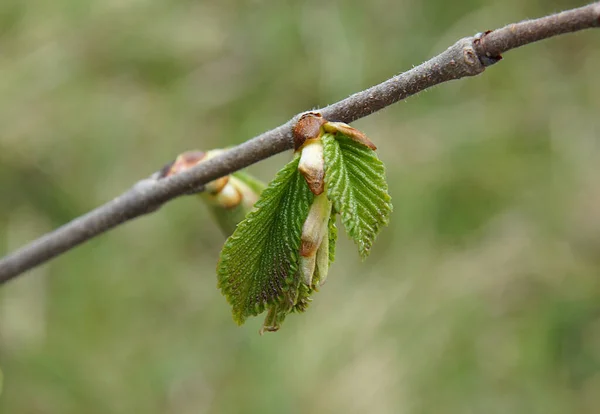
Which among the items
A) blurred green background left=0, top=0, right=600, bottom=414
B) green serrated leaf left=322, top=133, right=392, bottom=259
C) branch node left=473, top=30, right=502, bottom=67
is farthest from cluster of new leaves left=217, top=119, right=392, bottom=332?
blurred green background left=0, top=0, right=600, bottom=414

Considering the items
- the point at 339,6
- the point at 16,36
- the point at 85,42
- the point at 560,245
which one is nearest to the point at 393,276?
the point at 560,245

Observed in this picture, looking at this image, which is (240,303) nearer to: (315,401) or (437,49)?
(315,401)

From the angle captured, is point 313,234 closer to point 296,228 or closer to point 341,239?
point 296,228

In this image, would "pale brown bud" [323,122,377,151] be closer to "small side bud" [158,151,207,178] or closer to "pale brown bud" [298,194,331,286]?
"pale brown bud" [298,194,331,286]

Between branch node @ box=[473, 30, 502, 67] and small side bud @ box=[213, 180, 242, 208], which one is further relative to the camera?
small side bud @ box=[213, 180, 242, 208]

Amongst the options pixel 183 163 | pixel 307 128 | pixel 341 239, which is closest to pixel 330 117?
pixel 307 128

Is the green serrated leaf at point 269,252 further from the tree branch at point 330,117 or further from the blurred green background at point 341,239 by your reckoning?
the blurred green background at point 341,239
